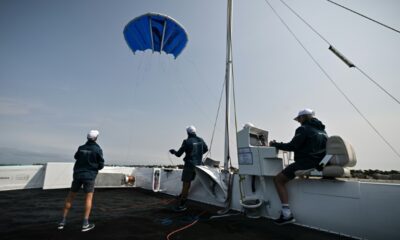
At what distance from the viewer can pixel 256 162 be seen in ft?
12.8

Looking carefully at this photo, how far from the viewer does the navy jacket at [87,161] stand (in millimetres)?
3264

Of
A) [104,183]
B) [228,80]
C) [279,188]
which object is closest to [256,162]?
[279,188]

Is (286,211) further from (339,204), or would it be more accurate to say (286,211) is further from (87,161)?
(87,161)

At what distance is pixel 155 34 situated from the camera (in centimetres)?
947

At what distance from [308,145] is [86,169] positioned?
365 centimetres

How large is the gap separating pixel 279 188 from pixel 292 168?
16.7 inches

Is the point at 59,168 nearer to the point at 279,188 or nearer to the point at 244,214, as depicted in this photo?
the point at 244,214

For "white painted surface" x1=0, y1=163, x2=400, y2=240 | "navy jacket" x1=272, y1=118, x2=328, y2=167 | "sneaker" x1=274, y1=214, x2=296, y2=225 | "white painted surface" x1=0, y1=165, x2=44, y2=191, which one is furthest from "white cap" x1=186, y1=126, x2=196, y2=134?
"white painted surface" x1=0, y1=165, x2=44, y2=191

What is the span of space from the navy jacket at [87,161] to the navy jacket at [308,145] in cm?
324

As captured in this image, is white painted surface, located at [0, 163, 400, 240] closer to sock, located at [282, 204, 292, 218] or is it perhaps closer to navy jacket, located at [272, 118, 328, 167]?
sock, located at [282, 204, 292, 218]

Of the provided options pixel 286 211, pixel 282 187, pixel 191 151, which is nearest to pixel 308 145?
pixel 282 187

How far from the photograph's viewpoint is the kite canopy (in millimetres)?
8898

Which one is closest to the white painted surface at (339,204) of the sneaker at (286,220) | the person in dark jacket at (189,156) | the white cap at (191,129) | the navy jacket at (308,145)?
the sneaker at (286,220)

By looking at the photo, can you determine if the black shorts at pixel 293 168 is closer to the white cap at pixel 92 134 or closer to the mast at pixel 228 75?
the mast at pixel 228 75
